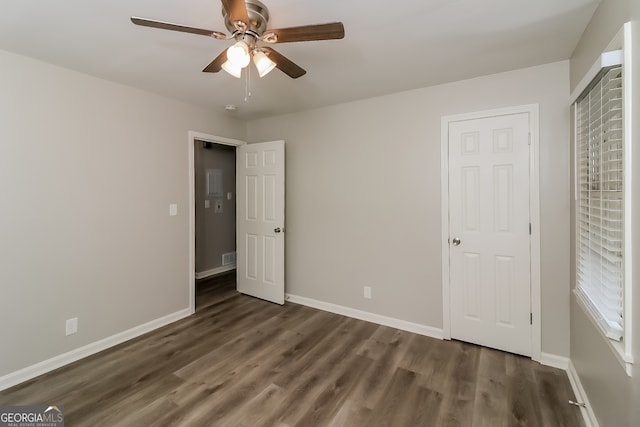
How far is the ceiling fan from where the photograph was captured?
132 cm

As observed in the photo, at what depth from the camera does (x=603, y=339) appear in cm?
154

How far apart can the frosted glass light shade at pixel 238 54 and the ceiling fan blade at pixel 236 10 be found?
0.31 ft

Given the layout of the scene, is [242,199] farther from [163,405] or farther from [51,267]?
[163,405]

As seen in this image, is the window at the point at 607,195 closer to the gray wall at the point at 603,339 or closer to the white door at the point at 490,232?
the gray wall at the point at 603,339

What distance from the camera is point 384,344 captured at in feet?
8.72

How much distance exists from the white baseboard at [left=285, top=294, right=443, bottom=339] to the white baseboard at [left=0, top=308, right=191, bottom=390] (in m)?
1.41

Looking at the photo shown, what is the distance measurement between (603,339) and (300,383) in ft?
6.01

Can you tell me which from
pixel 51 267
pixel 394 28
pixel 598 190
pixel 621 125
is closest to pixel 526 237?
pixel 598 190

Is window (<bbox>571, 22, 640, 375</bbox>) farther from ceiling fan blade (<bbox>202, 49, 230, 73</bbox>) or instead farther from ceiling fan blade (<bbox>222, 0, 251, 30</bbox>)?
ceiling fan blade (<bbox>202, 49, 230, 73</bbox>)

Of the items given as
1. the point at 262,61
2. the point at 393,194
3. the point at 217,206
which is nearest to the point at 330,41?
the point at 262,61

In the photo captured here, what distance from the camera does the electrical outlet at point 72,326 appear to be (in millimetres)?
2389

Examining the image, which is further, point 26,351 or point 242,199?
point 242,199

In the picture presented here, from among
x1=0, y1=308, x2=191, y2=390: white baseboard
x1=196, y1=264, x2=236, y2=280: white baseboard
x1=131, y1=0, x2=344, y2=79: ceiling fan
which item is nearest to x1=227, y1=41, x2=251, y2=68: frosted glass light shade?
x1=131, y1=0, x2=344, y2=79: ceiling fan

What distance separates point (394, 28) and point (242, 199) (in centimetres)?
282
